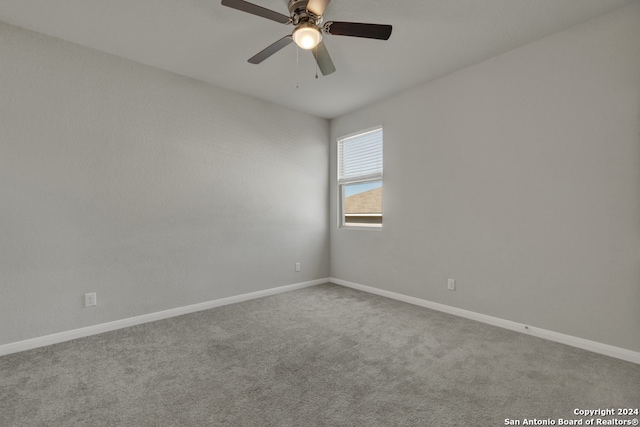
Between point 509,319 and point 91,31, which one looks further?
point 509,319

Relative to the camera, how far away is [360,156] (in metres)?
4.35

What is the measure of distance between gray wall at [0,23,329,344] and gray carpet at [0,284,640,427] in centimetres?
48

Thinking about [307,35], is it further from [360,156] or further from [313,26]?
[360,156]

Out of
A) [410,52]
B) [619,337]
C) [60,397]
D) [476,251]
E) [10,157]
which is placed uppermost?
[410,52]

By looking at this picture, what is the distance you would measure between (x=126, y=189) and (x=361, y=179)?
2.80 m

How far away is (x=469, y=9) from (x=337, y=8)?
97cm

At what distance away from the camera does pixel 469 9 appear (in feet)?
7.38

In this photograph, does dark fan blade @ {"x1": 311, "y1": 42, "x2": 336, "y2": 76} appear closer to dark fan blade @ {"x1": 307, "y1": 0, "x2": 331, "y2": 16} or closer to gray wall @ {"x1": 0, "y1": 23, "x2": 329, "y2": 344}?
dark fan blade @ {"x1": 307, "y1": 0, "x2": 331, "y2": 16}

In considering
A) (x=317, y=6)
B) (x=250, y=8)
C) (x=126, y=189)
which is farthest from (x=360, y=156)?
(x=126, y=189)

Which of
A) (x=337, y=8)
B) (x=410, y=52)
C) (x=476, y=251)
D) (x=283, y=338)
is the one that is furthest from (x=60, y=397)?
(x=410, y=52)

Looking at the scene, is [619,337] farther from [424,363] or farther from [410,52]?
[410,52]

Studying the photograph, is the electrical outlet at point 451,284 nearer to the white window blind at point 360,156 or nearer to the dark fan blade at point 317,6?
the white window blind at point 360,156
